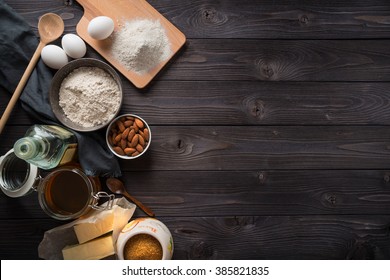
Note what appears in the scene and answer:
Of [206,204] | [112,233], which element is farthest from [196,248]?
[112,233]

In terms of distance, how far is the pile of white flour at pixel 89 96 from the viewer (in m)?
0.90

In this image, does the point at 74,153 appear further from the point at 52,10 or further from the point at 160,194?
the point at 52,10

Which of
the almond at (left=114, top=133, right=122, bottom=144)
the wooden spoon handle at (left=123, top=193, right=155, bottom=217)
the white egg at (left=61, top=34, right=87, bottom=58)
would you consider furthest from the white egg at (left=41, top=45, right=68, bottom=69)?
the wooden spoon handle at (left=123, top=193, right=155, bottom=217)

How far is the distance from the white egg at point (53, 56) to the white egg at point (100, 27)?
8 cm

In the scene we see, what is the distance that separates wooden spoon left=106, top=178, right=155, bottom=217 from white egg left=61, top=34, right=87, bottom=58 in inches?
12.2

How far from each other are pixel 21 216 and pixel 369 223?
88 centimetres

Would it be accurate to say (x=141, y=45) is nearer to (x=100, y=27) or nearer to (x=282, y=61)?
(x=100, y=27)

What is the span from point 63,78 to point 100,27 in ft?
0.49

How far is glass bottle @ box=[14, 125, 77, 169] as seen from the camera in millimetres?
744

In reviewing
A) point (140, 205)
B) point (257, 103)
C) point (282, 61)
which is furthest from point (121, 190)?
point (282, 61)

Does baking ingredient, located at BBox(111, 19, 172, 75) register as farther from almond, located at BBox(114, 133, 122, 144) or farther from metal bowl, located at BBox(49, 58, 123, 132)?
almond, located at BBox(114, 133, 122, 144)

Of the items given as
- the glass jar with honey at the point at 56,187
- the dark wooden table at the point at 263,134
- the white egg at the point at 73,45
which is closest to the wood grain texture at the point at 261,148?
the dark wooden table at the point at 263,134

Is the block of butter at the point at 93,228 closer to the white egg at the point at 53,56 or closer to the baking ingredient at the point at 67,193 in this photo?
the baking ingredient at the point at 67,193

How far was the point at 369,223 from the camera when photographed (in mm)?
1000
